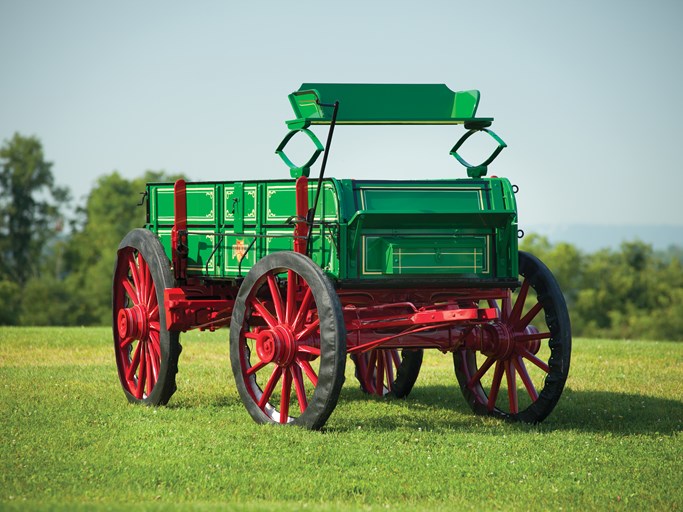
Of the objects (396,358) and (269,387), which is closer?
(269,387)

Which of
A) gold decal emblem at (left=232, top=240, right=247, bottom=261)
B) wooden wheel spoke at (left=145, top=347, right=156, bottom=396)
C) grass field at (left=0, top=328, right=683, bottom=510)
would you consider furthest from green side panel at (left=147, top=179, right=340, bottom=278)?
grass field at (left=0, top=328, right=683, bottom=510)

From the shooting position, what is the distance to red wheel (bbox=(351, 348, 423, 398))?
12.2 metres

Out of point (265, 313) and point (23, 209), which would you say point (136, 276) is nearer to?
point (265, 313)

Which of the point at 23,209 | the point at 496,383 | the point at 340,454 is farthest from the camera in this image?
the point at 23,209

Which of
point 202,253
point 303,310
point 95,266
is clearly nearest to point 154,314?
point 202,253

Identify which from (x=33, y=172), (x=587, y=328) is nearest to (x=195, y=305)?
(x=33, y=172)

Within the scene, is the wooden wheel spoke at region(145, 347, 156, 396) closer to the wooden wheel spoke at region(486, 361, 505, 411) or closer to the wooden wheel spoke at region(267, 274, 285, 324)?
the wooden wheel spoke at region(267, 274, 285, 324)

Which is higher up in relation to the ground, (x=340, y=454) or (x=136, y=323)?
(x=136, y=323)

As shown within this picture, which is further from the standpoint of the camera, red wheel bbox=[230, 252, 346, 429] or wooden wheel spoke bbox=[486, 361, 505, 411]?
wooden wheel spoke bbox=[486, 361, 505, 411]

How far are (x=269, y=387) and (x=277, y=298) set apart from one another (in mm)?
805

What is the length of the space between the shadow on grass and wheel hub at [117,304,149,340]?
7.46 feet

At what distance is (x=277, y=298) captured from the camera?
9672 millimetres

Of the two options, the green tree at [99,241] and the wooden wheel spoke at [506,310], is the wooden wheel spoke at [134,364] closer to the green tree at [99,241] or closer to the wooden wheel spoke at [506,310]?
the wooden wheel spoke at [506,310]

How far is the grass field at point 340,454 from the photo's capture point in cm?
764
